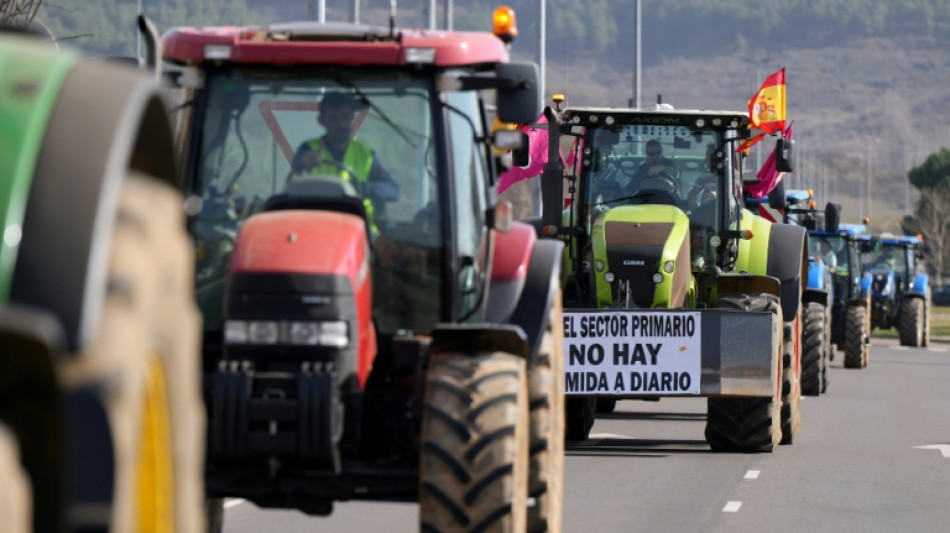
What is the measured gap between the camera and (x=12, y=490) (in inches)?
145

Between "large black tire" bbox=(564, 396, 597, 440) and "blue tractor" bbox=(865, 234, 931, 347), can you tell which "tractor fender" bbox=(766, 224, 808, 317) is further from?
"blue tractor" bbox=(865, 234, 931, 347)

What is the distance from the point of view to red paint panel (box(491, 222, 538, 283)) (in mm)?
9883

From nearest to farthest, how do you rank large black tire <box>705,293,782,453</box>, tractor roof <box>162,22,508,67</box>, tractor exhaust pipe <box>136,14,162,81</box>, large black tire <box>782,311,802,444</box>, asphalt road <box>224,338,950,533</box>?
tractor exhaust pipe <box>136,14,162,81</box> < tractor roof <box>162,22,508,67</box> < asphalt road <box>224,338,950,533</box> < large black tire <box>705,293,782,453</box> < large black tire <box>782,311,802,444</box>

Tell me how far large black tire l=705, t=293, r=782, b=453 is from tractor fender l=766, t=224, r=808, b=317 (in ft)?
5.04

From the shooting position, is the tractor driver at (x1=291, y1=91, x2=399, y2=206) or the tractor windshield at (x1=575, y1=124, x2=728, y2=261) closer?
the tractor driver at (x1=291, y1=91, x2=399, y2=206)

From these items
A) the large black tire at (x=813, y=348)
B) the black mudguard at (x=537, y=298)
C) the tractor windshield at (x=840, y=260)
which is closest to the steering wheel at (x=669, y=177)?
the large black tire at (x=813, y=348)

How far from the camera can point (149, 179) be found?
4824 millimetres

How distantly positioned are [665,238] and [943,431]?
4.65m

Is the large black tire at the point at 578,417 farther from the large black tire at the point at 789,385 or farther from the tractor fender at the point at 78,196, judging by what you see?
the tractor fender at the point at 78,196

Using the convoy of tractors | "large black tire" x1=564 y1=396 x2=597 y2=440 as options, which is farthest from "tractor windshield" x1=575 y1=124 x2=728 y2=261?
the convoy of tractors

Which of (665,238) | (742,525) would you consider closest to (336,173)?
(742,525)

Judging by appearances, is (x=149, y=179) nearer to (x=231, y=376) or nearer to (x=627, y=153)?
(x=231, y=376)

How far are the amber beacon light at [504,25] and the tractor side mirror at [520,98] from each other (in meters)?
0.62

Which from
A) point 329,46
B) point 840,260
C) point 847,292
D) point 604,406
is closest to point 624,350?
point 604,406
